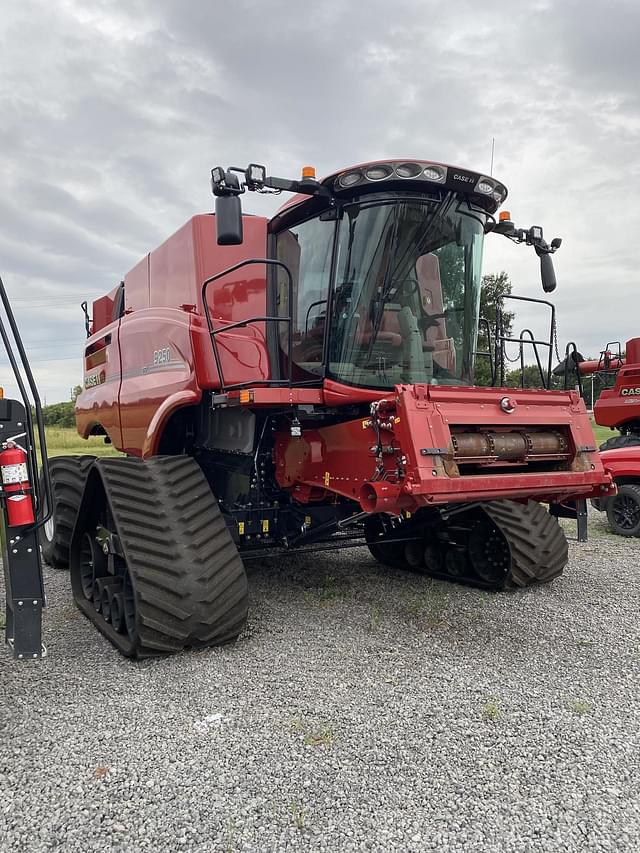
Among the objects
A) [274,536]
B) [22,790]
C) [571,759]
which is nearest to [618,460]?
[274,536]

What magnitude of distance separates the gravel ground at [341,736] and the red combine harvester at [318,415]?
540mm

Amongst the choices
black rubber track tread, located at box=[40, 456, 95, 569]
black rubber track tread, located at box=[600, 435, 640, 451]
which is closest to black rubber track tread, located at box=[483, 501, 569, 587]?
black rubber track tread, located at box=[40, 456, 95, 569]

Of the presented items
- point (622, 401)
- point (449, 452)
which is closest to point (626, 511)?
point (622, 401)

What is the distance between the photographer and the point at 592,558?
719cm

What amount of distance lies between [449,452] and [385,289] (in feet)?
4.05

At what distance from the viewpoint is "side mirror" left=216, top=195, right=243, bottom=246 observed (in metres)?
4.09

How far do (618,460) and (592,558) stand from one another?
1906 mm

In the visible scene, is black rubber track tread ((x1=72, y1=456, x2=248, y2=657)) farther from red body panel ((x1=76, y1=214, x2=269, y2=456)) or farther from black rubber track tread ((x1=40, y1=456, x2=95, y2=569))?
Answer: black rubber track tread ((x1=40, y1=456, x2=95, y2=569))

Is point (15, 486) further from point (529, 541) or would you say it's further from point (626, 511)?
point (626, 511)

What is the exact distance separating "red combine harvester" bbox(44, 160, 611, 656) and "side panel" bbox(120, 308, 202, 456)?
25 millimetres

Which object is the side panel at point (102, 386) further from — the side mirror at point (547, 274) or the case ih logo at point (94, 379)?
the side mirror at point (547, 274)

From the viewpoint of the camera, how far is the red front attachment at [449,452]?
4023mm

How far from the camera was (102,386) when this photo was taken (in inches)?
275

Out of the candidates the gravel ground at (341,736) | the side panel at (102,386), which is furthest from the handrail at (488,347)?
the side panel at (102,386)
